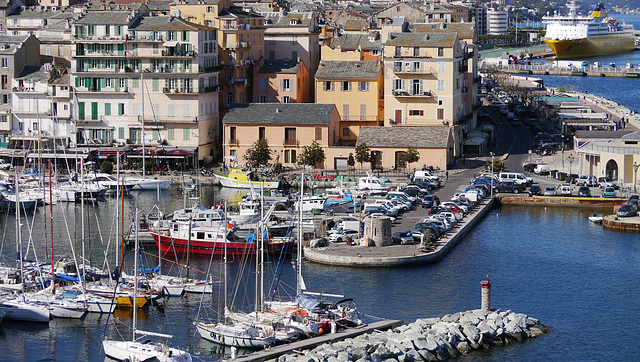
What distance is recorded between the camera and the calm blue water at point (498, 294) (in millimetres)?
42250

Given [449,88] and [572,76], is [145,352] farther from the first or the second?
[572,76]

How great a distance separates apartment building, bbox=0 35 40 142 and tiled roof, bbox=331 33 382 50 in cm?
2375

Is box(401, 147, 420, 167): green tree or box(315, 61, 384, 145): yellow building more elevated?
box(315, 61, 384, 145): yellow building

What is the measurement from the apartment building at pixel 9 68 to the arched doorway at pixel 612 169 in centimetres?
4144

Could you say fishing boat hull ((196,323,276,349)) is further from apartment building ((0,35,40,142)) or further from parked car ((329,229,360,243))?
apartment building ((0,35,40,142))

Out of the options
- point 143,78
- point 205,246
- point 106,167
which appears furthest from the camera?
point 143,78

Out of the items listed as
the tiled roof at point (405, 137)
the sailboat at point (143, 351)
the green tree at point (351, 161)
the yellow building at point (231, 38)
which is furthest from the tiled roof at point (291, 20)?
the sailboat at point (143, 351)

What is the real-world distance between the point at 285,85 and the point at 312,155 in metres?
11.2

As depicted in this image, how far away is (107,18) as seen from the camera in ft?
266

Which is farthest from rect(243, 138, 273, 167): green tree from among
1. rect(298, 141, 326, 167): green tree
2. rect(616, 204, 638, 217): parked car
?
rect(616, 204, 638, 217): parked car

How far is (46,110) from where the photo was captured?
83875 mm

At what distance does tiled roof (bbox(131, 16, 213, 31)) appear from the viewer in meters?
79.5

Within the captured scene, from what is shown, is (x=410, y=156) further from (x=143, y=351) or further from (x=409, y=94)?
(x=143, y=351)

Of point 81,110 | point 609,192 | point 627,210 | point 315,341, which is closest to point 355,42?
point 81,110
